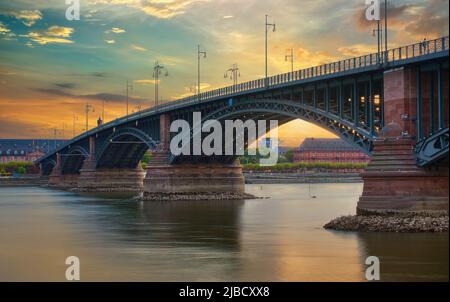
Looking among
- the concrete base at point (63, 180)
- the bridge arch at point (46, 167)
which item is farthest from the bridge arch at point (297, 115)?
the bridge arch at point (46, 167)

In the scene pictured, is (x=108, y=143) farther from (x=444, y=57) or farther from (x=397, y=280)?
(x=397, y=280)

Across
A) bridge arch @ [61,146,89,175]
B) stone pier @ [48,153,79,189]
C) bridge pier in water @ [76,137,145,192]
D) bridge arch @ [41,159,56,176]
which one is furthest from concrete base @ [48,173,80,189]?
bridge pier in water @ [76,137,145,192]

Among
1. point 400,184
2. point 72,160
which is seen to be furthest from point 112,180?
point 400,184

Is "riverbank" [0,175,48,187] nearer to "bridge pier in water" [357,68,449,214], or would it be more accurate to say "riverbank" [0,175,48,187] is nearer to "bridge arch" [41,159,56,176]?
"bridge arch" [41,159,56,176]

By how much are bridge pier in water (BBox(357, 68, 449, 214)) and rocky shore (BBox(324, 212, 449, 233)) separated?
27.4 inches

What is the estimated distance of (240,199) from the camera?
99062 mm

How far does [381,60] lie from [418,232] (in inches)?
581

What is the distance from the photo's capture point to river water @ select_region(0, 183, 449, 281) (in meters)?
34.5

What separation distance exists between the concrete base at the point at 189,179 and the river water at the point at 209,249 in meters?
29.9

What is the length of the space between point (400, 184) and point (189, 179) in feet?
178

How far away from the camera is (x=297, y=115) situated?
6919 cm

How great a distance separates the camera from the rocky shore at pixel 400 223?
45.4 m

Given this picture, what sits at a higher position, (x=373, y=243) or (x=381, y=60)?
(x=381, y=60)
